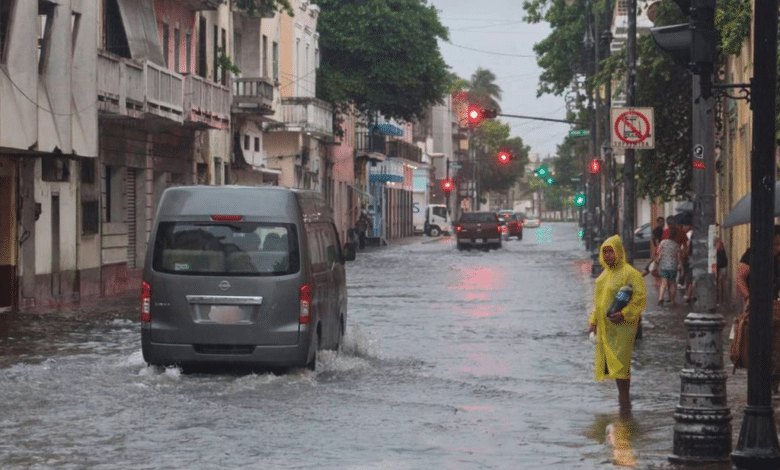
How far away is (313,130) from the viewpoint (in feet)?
213

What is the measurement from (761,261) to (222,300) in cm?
742

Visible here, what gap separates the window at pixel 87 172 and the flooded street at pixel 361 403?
8.34 meters

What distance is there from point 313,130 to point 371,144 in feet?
95.4

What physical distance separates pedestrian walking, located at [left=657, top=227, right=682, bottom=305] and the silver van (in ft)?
53.8

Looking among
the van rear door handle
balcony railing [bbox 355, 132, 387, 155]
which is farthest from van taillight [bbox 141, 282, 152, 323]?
balcony railing [bbox 355, 132, 387, 155]

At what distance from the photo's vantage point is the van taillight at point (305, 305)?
17.2 metres

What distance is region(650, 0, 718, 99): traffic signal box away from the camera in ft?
37.3

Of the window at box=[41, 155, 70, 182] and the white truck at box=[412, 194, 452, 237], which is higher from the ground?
the window at box=[41, 155, 70, 182]

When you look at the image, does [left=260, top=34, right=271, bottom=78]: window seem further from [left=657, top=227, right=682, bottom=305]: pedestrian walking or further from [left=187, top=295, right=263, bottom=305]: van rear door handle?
[left=187, top=295, right=263, bottom=305]: van rear door handle

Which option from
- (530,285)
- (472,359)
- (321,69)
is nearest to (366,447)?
(472,359)

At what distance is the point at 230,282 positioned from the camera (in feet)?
56.4

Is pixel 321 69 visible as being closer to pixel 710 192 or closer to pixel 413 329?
pixel 413 329

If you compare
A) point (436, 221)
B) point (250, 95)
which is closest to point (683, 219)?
point (250, 95)

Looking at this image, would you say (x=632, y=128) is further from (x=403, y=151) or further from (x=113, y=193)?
(x=403, y=151)
